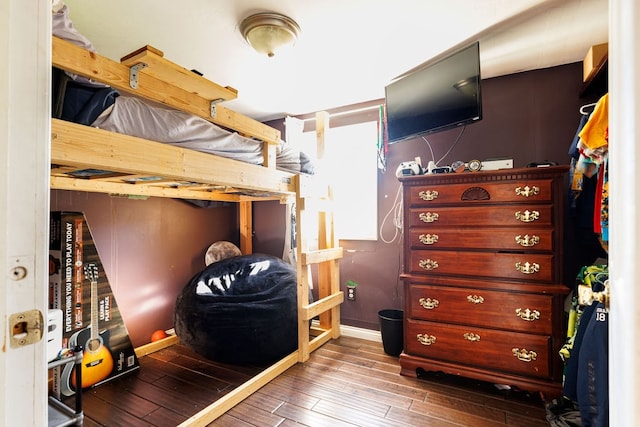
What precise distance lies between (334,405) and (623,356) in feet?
5.20

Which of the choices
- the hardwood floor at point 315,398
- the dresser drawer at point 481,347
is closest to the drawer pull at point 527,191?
the dresser drawer at point 481,347

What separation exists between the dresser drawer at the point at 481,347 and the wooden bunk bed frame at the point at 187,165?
79 cm

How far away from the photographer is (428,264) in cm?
203

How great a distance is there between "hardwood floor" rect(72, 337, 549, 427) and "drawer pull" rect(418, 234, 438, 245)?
→ 91 centimetres

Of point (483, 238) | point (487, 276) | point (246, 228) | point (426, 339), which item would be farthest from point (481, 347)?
point (246, 228)

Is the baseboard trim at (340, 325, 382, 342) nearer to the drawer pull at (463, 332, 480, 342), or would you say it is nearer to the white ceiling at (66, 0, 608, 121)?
the drawer pull at (463, 332, 480, 342)

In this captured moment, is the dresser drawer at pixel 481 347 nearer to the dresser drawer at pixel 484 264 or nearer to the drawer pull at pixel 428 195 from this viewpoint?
the dresser drawer at pixel 484 264

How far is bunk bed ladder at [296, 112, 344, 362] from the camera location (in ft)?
7.66

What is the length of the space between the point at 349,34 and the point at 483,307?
1803 mm

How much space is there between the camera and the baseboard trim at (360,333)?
2.75 meters

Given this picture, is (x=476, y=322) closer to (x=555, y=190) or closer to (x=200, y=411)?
(x=555, y=190)

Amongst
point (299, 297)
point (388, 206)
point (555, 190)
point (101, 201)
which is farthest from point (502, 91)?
point (101, 201)

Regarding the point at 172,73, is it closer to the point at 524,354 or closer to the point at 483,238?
the point at 483,238

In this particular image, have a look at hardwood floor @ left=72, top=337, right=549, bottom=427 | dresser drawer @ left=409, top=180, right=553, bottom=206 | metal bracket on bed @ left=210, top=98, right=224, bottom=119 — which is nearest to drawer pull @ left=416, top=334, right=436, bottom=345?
hardwood floor @ left=72, top=337, right=549, bottom=427
